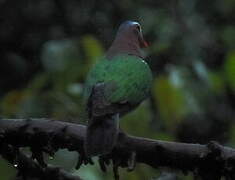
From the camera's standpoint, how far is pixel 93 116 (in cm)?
228

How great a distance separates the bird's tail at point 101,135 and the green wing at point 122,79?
129 mm

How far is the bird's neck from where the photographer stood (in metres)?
3.01

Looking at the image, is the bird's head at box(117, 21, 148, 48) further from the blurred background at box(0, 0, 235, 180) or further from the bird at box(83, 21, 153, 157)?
the blurred background at box(0, 0, 235, 180)

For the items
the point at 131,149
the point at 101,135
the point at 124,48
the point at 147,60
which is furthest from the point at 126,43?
the point at 147,60

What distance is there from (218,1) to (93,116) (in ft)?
13.1

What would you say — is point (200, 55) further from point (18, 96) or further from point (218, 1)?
point (18, 96)

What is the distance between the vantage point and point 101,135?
2123mm

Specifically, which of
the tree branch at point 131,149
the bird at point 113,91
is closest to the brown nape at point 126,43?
the bird at point 113,91

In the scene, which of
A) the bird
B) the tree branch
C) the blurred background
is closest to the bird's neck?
the bird

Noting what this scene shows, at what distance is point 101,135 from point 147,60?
2520mm

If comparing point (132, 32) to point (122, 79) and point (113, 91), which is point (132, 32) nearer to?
point (122, 79)

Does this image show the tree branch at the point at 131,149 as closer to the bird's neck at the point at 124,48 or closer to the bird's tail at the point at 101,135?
the bird's tail at the point at 101,135

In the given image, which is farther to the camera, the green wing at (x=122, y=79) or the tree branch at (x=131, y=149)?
the green wing at (x=122, y=79)

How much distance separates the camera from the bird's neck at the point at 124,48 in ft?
9.88
